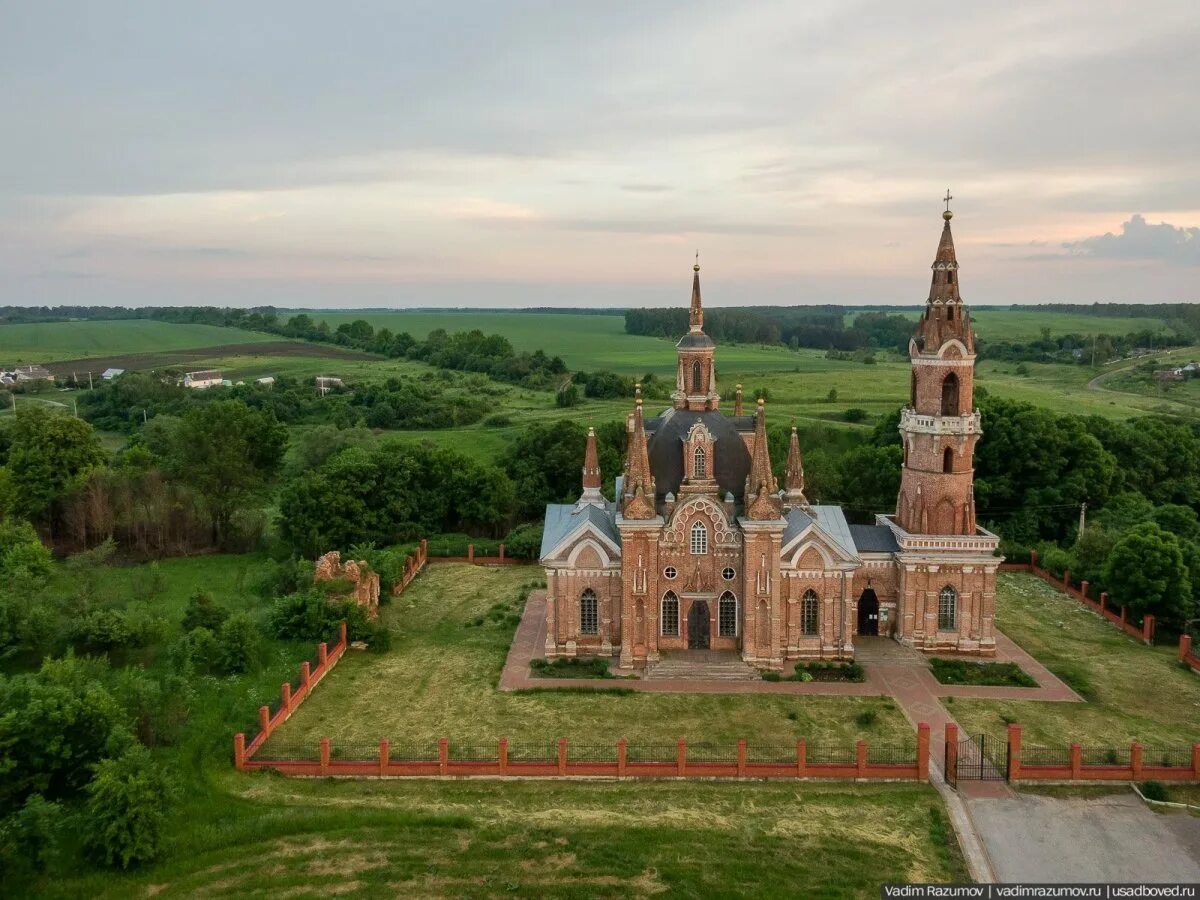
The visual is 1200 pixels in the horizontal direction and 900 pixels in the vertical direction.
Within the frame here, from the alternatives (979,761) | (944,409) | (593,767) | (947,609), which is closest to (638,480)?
(593,767)

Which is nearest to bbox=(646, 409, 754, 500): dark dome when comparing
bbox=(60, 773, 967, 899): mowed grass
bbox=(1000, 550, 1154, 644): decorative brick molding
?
bbox=(60, 773, 967, 899): mowed grass

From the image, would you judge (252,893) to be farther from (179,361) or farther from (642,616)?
(179,361)

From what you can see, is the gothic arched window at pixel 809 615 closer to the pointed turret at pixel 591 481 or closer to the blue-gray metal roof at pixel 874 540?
the blue-gray metal roof at pixel 874 540

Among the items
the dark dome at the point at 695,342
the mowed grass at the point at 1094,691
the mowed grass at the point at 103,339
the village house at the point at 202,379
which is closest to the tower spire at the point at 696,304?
the dark dome at the point at 695,342

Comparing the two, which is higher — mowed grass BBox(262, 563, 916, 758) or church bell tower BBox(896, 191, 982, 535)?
church bell tower BBox(896, 191, 982, 535)

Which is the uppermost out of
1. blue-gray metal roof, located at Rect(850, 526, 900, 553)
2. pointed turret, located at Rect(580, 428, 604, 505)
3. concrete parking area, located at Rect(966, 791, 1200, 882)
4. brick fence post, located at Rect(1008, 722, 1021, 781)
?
pointed turret, located at Rect(580, 428, 604, 505)

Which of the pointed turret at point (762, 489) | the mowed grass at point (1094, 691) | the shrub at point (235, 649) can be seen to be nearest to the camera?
the mowed grass at point (1094, 691)

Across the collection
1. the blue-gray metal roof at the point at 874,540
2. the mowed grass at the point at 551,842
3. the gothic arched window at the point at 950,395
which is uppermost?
the gothic arched window at the point at 950,395

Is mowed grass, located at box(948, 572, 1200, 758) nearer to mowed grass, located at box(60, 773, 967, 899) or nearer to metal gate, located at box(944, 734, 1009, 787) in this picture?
metal gate, located at box(944, 734, 1009, 787)
